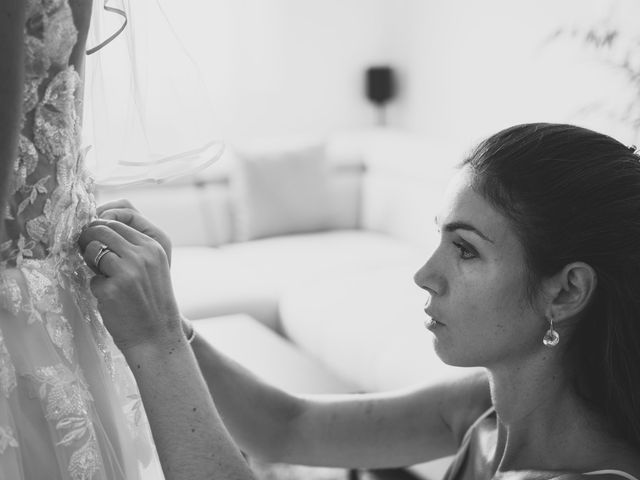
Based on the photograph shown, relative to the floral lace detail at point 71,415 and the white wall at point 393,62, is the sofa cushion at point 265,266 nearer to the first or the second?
the white wall at point 393,62

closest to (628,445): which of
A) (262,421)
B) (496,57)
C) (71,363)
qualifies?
(262,421)

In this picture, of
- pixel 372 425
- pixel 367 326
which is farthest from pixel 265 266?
pixel 372 425

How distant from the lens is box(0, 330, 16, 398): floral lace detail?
88 centimetres

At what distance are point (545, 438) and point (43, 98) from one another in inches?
32.7

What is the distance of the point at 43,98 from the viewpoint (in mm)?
900

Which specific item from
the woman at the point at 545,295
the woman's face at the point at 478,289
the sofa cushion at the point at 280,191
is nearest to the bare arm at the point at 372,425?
the woman at the point at 545,295

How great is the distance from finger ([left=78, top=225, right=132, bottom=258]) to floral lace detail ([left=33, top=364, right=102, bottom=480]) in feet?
0.47

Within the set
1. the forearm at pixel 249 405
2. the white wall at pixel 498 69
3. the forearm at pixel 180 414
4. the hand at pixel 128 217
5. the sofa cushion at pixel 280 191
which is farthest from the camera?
the sofa cushion at pixel 280 191

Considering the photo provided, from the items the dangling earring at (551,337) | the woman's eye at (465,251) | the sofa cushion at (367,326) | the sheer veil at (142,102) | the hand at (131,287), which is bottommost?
the sofa cushion at (367,326)

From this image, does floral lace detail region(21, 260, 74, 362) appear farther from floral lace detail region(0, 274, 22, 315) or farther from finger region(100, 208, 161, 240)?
finger region(100, 208, 161, 240)

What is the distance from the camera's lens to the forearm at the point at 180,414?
970mm

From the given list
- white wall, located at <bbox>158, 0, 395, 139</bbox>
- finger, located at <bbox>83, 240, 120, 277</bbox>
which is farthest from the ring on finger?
white wall, located at <bbox>158, 0, 395, 139</bbox>

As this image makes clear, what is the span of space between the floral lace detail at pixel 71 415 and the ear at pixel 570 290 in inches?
25.0

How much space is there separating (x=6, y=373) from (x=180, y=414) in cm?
20
